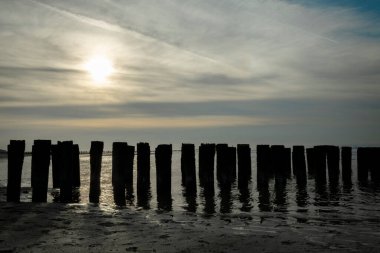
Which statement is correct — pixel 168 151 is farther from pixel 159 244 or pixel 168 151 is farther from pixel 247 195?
pixel 159 244

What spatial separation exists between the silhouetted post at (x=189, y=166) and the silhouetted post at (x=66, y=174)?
3.27m

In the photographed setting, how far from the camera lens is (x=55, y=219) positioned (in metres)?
6.25

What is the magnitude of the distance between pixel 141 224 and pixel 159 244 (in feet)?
4.50

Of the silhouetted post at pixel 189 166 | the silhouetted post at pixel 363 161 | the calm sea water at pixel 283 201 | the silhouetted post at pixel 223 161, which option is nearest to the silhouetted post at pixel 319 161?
the calm sea water at pixel 283 201

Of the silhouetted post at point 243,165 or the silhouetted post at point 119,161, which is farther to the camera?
the silhouetted post at point 243,165

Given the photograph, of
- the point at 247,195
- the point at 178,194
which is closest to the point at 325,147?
the point at 247,195

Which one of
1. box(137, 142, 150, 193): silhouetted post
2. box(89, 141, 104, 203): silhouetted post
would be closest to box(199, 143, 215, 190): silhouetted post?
box(137, 142, 150, 193): silhouetted post

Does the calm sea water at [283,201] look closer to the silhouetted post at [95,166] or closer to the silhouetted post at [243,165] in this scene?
the silhouetted post at [95,166]

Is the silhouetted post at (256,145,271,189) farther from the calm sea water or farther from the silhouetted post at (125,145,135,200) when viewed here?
the silhouetted post at (125,145,135,200)

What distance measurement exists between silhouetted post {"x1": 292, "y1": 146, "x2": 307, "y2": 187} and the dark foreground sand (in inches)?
306

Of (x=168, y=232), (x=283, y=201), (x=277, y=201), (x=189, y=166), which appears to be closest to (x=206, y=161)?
(x=189, y=166)

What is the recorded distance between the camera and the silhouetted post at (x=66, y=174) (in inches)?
429

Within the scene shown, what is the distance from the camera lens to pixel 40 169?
1051cm

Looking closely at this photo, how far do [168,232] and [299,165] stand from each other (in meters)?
10.7
